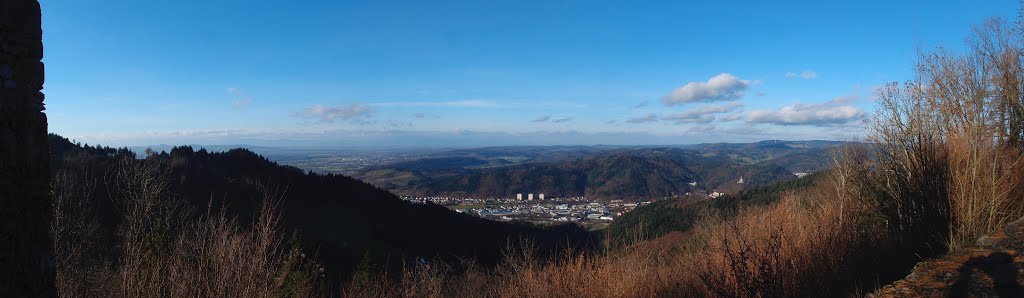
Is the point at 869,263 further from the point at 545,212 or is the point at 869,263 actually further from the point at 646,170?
the point at 646,170

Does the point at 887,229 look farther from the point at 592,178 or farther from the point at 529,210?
the point at 592,178

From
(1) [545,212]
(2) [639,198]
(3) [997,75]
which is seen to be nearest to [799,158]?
(2) [639,198]

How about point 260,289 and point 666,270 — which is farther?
point 666,270

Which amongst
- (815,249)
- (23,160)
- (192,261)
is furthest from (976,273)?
(192,261)

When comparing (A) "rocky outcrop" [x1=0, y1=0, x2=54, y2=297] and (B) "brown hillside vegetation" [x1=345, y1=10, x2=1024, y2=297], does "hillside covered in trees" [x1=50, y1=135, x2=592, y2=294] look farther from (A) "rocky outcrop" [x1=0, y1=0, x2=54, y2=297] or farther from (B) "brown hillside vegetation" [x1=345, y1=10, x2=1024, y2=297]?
(A) "rocky outcrop" [x1=0, y1=0, x2=54, y2=297]

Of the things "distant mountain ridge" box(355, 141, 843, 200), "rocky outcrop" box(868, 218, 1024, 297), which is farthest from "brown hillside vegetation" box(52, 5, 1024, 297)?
"distant mountain ridge" box(355, 141, 843, 200)

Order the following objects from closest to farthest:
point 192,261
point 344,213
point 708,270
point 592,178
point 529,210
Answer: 1. point 192,261
2. point 708,270
3. point 344,213
4. point 529,210
5. point 592,178

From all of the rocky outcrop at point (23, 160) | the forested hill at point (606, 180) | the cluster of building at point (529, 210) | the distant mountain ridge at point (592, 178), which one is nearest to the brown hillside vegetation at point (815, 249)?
the rocky outcrop at point (23, 160)
